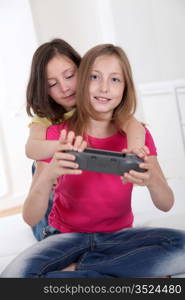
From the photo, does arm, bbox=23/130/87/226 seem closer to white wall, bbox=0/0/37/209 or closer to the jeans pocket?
the jeans pocket

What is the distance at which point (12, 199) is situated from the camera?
2414 mm

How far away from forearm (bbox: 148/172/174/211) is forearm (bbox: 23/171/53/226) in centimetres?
23

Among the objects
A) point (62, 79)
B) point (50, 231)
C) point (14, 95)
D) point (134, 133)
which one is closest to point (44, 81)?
point (62, 79)

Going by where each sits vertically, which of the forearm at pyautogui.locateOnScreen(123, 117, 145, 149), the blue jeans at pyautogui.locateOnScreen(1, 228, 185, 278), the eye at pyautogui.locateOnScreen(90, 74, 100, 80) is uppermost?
the eye at pyautogui.locateOnScreen(90, 74, 100, 80)

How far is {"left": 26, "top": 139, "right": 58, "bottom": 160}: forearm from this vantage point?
0.95 meters

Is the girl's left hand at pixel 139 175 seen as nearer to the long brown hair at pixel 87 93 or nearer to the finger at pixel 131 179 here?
the finger at pixel 131 179

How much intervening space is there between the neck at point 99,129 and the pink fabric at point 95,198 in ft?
0.05

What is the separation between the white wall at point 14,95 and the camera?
2.27 m

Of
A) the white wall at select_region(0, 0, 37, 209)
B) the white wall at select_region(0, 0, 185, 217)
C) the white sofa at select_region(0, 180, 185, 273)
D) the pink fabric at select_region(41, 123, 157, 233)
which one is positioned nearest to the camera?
the pink fabric at select_region(41, 123, 157, 233)

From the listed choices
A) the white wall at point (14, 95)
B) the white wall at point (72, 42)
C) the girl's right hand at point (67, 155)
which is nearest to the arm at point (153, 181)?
the girl's right hand at point (67, 155)

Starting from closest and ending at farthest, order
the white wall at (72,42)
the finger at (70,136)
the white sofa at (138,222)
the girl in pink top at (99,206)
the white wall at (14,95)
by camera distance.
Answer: the finger at (70,136) → the girl in pink top at (99,206) → the white sofa at (138,222) → the white wall at (72,42) → the white wall at (14,95)

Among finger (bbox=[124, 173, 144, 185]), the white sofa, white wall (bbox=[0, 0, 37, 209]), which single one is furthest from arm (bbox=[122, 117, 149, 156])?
white wall (bbox=[0, 0, 37, 209])

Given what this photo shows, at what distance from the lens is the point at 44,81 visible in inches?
42.6

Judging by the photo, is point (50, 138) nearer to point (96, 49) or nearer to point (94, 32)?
point (96, 49)
